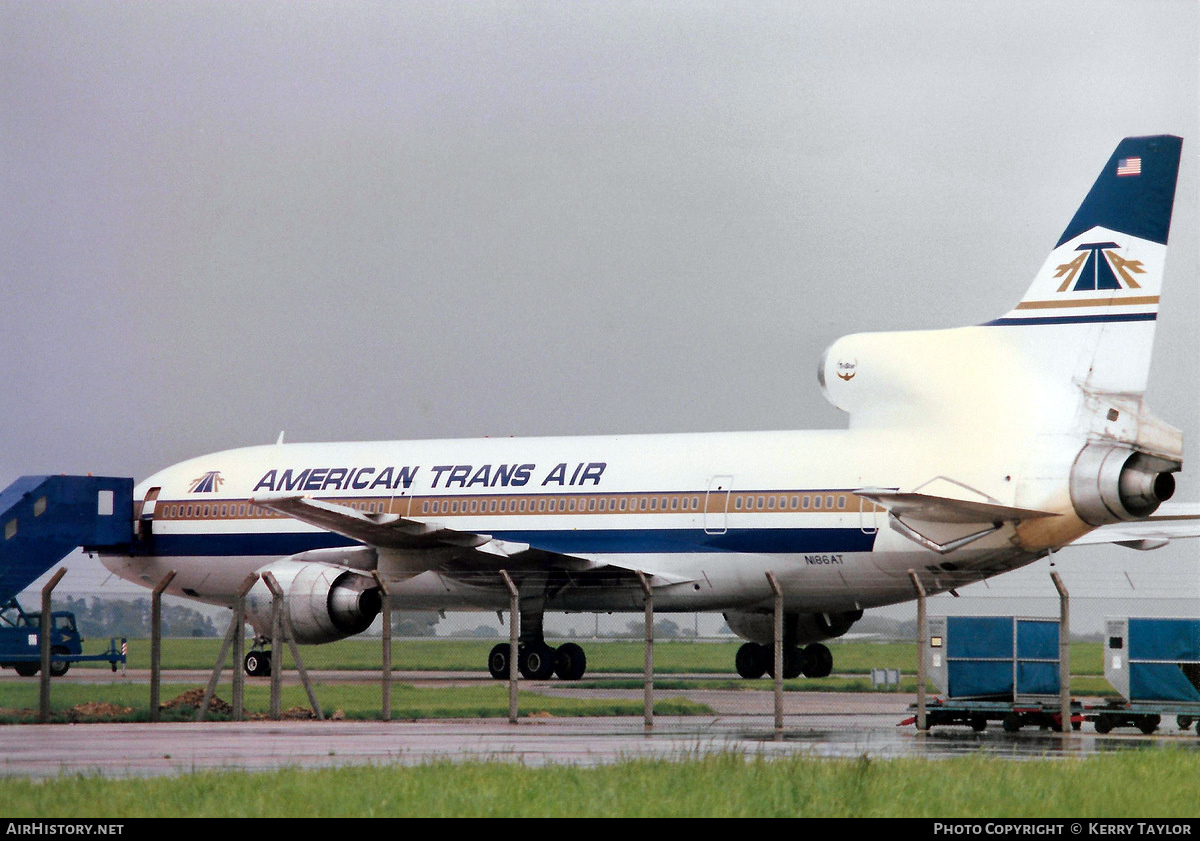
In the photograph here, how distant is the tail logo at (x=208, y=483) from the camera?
109 ft

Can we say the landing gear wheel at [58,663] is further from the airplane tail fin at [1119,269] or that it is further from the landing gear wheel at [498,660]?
the airplane tail fin at [1119,269]

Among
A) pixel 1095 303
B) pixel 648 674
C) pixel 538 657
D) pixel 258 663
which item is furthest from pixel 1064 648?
pixel 258 663

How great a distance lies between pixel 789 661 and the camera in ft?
100

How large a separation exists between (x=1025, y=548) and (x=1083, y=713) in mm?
4067

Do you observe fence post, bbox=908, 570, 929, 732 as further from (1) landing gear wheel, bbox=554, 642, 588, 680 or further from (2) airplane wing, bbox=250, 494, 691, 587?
(1) landing gear wheel, bbox=554, 642, 588, 680

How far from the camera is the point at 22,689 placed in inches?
950

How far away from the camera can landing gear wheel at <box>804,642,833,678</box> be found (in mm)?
31266

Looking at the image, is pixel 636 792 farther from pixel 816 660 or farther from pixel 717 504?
pixel 816 660

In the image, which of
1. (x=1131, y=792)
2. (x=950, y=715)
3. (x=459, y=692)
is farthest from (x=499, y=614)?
(x=1131, y=792)

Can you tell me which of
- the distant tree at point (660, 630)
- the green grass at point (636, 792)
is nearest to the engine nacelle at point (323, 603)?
the distant tree at point (660, 630)

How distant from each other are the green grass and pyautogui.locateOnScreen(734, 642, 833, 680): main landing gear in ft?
56.5

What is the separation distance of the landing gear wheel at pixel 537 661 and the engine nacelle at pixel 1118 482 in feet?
34.9

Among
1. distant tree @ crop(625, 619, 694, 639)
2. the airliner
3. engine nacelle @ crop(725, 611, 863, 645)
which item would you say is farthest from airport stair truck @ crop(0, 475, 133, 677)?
engine nacelle @ crop(725, 611, 863, 645)

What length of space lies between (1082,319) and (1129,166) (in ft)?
7.29
